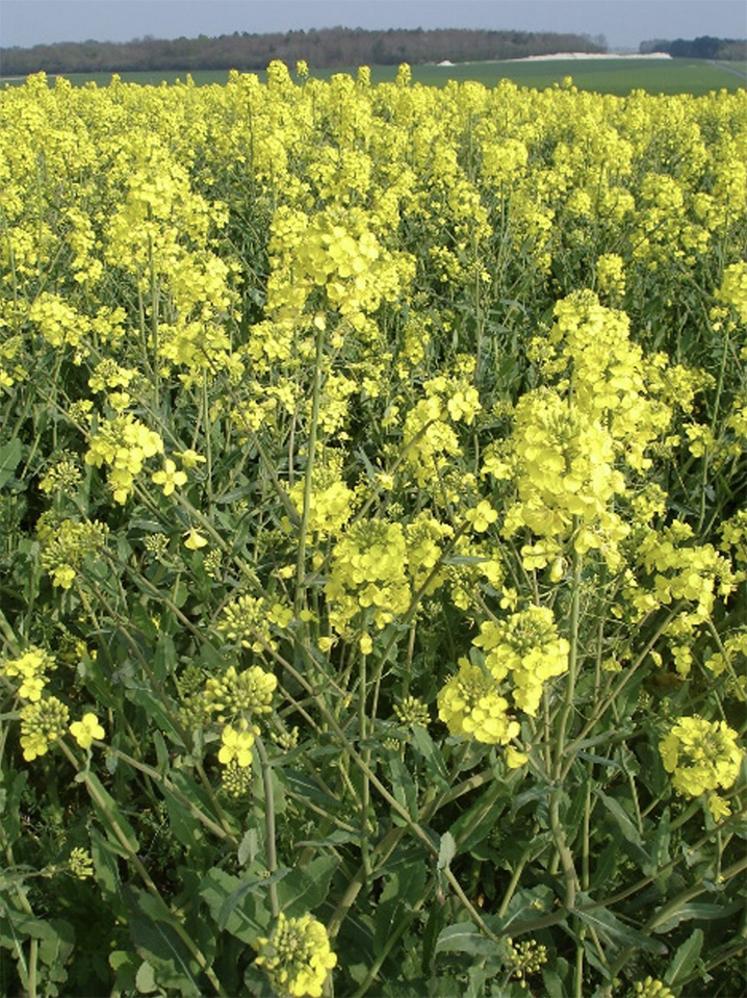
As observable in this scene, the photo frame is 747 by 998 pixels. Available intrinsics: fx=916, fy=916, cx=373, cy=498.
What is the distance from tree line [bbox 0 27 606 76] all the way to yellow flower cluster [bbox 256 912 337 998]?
36359 mm

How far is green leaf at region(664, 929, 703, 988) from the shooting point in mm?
2264

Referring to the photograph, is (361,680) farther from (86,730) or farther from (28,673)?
(28,673)

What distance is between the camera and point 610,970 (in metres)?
2.24

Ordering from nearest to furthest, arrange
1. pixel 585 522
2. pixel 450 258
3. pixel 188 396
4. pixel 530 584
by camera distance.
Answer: pixel 585 522, pixel 530 584, pixel 188 396, pixel 450 258

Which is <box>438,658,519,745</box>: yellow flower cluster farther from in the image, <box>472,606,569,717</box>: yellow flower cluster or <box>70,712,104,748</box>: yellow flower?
<box>70,712,104,748</box>: yellow flower

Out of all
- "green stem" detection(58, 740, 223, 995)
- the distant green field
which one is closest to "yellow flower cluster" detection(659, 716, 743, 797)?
"green stem" detection(58, 740, 223, 995)

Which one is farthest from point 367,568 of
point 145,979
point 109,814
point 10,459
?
point 10,459

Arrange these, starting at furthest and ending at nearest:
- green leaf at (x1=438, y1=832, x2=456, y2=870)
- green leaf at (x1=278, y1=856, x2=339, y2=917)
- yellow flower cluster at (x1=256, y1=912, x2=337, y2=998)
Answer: green leaf at (x1=278, y1=856, x2=339, y2=917), green leaf at (x1=438, y1=832, x2=456, y2=870), yellow flower cluster at (x1=256, y1=912, x2=337, y2=998)

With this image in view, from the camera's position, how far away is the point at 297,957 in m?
1.73

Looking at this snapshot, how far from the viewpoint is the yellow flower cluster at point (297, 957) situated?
5.57 ft

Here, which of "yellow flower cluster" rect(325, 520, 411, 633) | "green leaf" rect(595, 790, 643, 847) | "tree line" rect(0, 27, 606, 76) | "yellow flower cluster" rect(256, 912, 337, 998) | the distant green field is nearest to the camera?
"yellow flower cluster" rect(256, 912, 337, 998)

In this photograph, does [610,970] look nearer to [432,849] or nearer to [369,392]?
[432,849]

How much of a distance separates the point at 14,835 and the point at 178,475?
114 centimetres

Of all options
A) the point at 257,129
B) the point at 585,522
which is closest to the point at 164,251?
the point at 585,522
